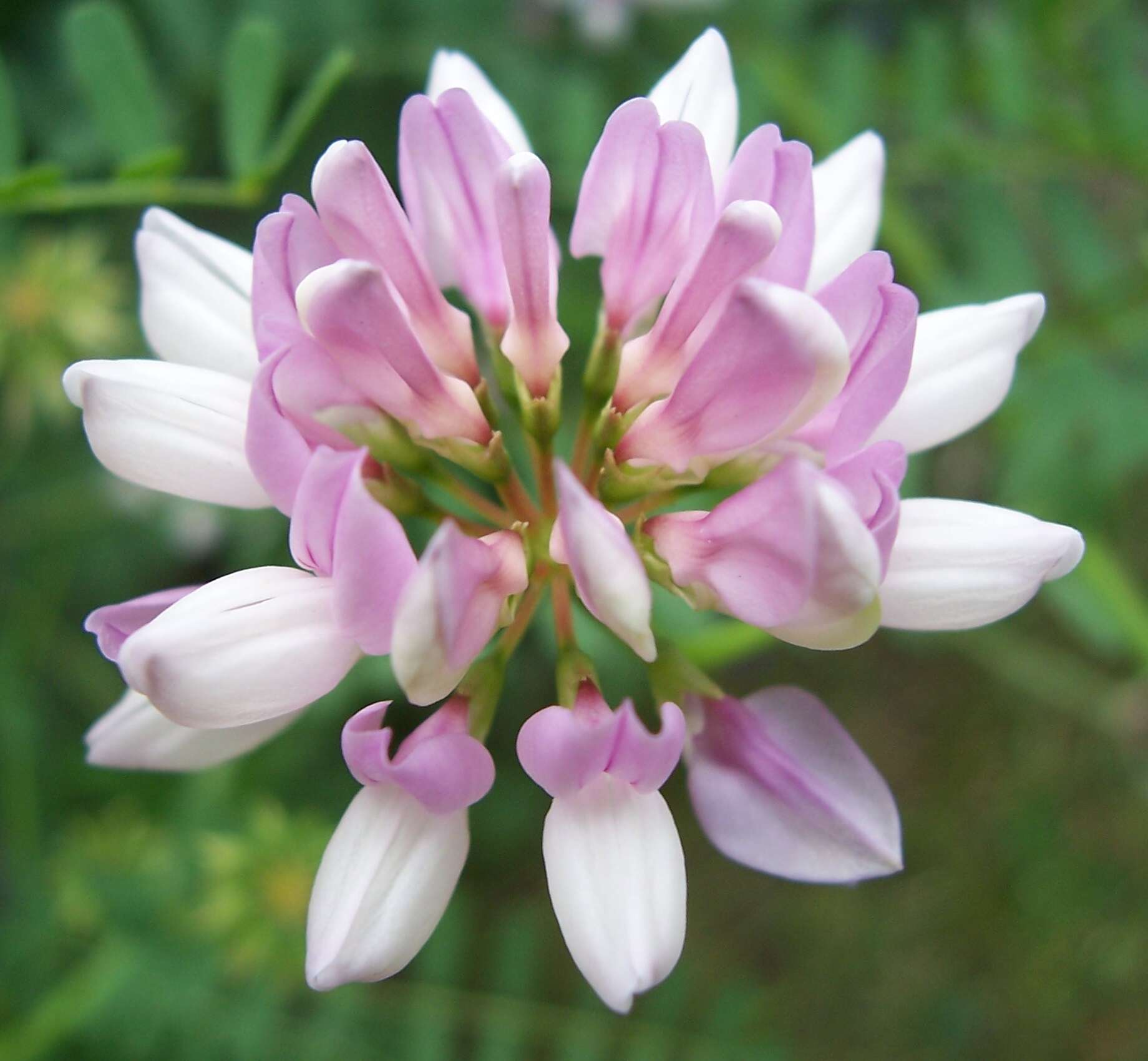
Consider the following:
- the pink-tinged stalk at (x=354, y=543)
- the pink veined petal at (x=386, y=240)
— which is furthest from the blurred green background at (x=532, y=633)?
the pink-tinged stalk at (x=354, y=543)

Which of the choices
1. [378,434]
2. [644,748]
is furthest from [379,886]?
[378,434]

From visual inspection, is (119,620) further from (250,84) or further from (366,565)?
(250,84)

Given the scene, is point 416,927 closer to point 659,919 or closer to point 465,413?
point 659,919

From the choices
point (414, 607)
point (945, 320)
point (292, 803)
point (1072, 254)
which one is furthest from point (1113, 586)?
point (292, 803)

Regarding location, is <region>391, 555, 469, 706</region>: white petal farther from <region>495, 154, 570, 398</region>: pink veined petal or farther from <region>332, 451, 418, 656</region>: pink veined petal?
<region>495, 154, 570, 398</region>: pink veined petal

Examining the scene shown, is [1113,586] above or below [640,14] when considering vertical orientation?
below

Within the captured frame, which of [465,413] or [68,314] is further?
[68,314]

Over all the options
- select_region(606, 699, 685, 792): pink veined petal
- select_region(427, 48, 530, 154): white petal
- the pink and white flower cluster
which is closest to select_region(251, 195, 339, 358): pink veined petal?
the pink and white flower cluster
